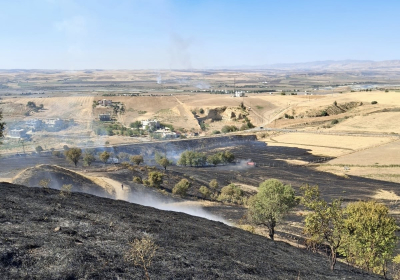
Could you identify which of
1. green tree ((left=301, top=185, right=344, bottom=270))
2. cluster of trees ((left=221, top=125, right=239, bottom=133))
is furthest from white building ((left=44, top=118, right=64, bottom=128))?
green tree ((left=301, top=185, right=344, bottom=270))

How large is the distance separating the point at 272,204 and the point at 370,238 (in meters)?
7.23

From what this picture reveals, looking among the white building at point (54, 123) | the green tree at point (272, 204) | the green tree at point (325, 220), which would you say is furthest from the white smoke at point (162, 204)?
the white building at point (54, 123)

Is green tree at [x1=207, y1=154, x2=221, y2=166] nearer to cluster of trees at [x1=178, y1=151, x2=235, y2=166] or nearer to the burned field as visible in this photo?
cluster of trees at [x1=178, y1=151, x2=235, y2=166]

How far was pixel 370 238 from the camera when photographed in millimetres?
19609

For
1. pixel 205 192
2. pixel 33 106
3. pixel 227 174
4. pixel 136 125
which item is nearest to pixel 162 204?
pixel 205 192

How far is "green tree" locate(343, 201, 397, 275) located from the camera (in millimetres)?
19438

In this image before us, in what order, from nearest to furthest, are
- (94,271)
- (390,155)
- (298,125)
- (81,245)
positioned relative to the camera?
(94,271)
(81,245)
(390,155)
(298,125)

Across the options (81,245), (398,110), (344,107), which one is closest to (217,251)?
(81,245)

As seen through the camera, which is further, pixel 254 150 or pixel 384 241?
pixel 254 150

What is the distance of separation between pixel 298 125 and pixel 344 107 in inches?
1117

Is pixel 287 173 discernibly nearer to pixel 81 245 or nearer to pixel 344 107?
pixel 81 245

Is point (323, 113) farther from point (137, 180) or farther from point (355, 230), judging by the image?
point (355, 230)

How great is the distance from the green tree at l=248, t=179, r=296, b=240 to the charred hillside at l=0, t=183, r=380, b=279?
11.3 ft

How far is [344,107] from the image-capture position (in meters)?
121
